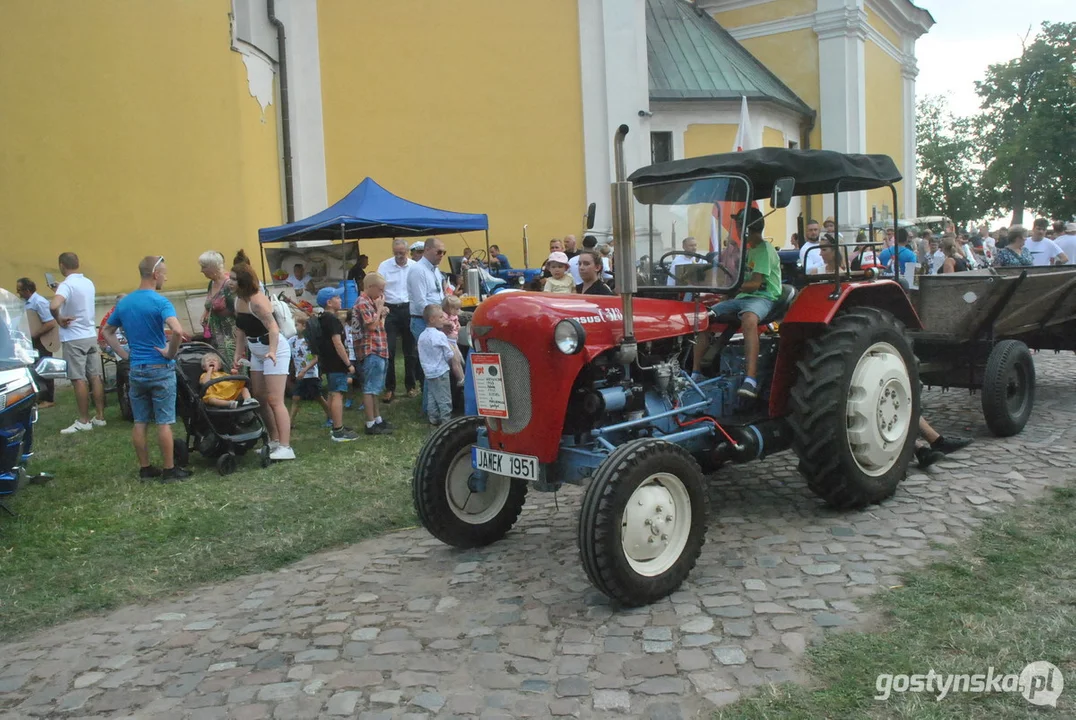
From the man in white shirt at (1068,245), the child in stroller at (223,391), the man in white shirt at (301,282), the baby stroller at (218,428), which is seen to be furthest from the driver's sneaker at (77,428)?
the man in white shirt at (1068,245)

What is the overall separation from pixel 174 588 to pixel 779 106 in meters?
22.9

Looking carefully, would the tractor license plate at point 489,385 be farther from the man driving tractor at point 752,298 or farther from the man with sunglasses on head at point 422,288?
the man with sunglasses on head at point 422,288

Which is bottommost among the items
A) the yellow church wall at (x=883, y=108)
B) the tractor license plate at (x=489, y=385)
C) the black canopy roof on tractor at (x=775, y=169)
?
the tractor license plate at (x=489, y=385)

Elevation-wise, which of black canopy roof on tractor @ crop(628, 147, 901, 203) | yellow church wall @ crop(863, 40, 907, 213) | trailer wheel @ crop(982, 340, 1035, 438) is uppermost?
yellow church wall @ crop(863, 40, 907, 213)

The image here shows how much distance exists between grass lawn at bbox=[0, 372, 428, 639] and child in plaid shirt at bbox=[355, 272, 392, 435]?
0.99ft

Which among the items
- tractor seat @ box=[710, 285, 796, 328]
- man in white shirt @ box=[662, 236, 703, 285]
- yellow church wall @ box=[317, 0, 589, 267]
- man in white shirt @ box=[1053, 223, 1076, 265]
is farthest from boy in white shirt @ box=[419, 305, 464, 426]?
man in white shirt @ box=[1053, 223, 1076, 265]

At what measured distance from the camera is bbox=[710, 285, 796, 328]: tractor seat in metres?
5.61

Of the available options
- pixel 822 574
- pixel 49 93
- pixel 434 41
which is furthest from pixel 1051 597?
pixel 434 41

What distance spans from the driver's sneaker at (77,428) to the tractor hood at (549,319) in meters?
6.45

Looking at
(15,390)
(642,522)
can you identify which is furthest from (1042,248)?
(15,390)

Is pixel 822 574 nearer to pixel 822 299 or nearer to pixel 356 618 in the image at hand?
pixel 822 299

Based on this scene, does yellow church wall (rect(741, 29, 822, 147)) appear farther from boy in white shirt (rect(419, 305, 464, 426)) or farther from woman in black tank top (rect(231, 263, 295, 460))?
woman in black tank top (rect(231, 263, 295, 460))

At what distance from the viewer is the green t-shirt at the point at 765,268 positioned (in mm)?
5598

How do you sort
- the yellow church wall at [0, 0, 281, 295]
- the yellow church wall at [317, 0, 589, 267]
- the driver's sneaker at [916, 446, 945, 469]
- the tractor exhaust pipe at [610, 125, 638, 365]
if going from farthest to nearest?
the yellow church wall at [317, 0, 589, 267] < the yellow church wall at [0, 0, 281, 295] < the driver's sneaker at [916, 446, 945, 469] < the tractor exhaust pipe at [610, 125, 638, 365]
